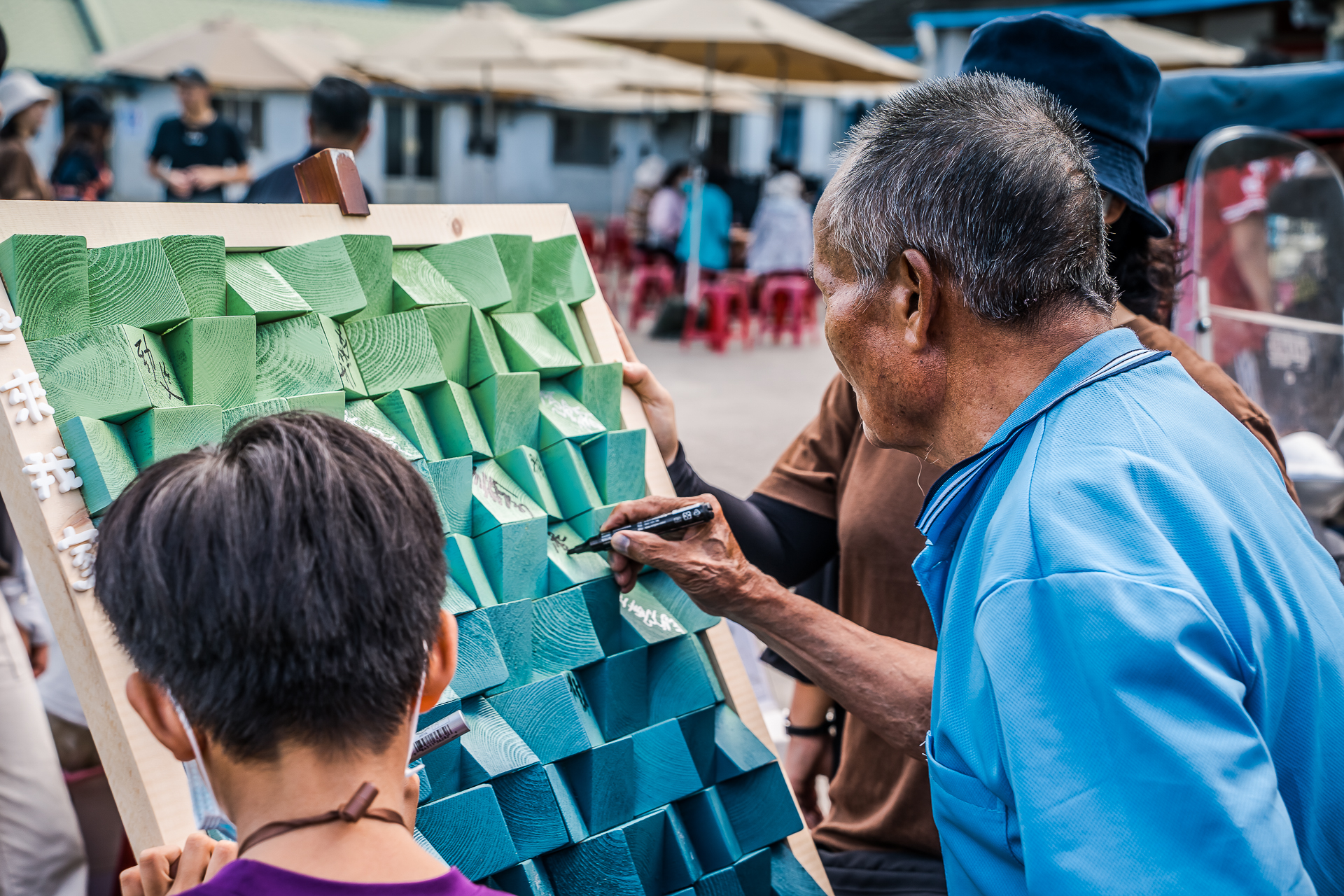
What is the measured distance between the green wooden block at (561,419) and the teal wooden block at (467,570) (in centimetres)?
21

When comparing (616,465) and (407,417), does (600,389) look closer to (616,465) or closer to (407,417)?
(616,465)

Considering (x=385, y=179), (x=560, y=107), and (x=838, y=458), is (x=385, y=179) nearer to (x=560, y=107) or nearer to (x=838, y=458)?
(x=560, y=107)

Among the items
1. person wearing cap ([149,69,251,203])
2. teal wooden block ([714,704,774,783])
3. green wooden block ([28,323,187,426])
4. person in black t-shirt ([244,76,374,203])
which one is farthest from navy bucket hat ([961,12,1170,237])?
person wearing cap ([149,69,251,203])

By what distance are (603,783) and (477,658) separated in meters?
0.21

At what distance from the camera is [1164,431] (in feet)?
3.00

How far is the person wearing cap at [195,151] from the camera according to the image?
626 centimetres

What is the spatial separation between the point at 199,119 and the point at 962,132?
6.44 m

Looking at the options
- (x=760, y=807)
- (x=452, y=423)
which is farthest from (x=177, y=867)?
(x=760, y=807)

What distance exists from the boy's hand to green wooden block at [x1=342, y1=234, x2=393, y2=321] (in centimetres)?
61

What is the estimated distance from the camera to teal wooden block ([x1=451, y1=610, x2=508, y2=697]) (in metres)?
1.22

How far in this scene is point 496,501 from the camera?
1.33 metres

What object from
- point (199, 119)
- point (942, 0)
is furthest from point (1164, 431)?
point (942, 0)

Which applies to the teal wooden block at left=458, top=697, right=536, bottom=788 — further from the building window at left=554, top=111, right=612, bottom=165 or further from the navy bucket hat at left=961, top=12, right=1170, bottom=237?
the building window at left=554, top=111, right=612, bottom=165

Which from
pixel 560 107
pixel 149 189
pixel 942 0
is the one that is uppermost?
pixel 942 0
